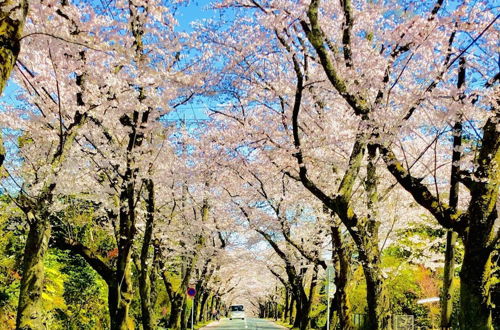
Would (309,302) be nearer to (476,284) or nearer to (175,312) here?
(175,312)

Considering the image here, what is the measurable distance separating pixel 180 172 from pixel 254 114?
182 inches

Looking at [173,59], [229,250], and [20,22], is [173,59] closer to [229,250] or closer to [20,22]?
[20,22]

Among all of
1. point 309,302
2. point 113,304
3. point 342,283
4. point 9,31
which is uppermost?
point 9,31

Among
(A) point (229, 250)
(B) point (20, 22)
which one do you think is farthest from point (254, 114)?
(A) point (229, 250)

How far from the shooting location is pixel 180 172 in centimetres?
1867

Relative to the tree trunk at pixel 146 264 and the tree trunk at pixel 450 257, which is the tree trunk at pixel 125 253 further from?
the tree trunk at pixel 450 257

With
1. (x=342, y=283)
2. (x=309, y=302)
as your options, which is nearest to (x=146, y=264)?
(x=342, y=283)

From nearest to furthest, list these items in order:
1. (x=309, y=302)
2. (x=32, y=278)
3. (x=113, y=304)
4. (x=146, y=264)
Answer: (x=32, y=278) < (x=113, y=304) < (x=146, y=264) < (x=309, y=302)

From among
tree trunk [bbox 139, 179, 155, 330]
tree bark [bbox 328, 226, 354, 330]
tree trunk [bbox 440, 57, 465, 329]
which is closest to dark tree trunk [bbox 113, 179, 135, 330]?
tree trunk [bbox 139, 179, 155, 330]

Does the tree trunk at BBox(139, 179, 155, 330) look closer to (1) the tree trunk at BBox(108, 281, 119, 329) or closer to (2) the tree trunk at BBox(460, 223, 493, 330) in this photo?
(1) the tree trunk at BBox(108, 281, 119, 329)

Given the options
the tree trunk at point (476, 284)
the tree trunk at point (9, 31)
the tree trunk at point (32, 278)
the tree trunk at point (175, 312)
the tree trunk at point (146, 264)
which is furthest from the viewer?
the tree trunk at point (175, 312)

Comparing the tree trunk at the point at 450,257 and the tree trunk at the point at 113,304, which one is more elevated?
the tree trunk at the point at 450,257

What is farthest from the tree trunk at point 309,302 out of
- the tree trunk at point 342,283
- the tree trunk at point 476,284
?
the tree trunk at point 476,284

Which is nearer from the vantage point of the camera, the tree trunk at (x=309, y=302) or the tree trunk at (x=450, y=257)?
the tree trunk at (x=450, y=257)
